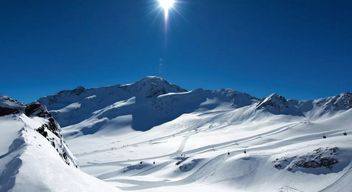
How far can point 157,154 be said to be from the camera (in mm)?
147500

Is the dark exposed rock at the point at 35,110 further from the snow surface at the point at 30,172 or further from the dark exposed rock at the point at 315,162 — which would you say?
the dark exposed rock at the point at 315,162

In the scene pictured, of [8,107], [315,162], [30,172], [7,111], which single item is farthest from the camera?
[315,162]

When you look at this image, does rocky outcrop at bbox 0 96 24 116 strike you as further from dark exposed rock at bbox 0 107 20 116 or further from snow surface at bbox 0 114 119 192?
snow surface at bbox 0 114 119 192

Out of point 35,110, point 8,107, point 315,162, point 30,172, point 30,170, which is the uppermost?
point 35,110

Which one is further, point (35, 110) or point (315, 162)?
point (315, 162)

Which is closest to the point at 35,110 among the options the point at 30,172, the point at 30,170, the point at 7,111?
the point at 7,111

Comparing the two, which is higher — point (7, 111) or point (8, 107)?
point (8, 107)

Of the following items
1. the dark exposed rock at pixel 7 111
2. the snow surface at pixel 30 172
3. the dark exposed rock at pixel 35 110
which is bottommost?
the snow surface at pixel 30 172

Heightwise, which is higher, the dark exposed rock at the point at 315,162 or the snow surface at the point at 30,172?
the dark exposed rock at the point at 315,162

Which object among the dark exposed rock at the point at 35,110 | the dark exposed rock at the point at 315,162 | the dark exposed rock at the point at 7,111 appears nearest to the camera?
the dark exposed rock at the point at 7,111

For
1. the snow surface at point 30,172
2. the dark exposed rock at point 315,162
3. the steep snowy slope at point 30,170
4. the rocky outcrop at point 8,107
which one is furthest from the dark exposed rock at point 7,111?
the dark exposed rock at point 315,162

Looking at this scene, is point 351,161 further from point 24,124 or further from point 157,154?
point 157,154

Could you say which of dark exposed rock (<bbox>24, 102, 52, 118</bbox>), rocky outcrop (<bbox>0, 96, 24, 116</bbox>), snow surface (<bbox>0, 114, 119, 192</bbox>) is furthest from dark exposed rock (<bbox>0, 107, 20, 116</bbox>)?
snow surface (<bbox>0, 114, 119, 192</bbox>)

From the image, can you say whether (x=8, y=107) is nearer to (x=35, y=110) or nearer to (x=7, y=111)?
(x=7, y=111)
